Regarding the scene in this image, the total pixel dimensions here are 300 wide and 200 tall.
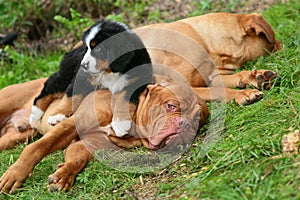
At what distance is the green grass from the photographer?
3.46 meters

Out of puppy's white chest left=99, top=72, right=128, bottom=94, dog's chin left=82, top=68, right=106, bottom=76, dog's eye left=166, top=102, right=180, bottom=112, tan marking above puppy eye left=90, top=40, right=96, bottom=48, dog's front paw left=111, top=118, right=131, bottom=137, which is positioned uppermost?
tan marking above puppy eye left=90, top=40, right=96, bottom=48

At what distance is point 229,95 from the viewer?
5242mm

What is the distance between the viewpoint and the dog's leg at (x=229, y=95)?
16.4ft

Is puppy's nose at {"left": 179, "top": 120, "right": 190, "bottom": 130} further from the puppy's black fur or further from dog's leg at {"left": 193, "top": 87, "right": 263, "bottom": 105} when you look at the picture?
dog's leg at {"left": 193, "top": 87, "right": 263, "bottom": 105}

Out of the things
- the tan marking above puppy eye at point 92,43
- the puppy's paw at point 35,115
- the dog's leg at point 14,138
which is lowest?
the dog's leg at point 14,138

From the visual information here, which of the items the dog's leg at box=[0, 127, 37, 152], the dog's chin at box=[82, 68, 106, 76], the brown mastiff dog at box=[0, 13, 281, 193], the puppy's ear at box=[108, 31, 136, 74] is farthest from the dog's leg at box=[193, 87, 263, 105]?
the dog's leg at box=[0, 127, 37, 152]

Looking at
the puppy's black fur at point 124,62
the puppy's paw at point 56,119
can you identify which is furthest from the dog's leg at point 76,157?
the puppy's black fur at point 124,62

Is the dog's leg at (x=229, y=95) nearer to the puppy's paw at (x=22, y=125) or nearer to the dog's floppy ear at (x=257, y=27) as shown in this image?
the dog's floppy ear at (x=257, y=27)

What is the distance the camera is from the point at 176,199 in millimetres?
3746

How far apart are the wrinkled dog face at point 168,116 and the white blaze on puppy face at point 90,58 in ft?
1.69

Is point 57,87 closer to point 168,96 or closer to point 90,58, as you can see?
point 90,58

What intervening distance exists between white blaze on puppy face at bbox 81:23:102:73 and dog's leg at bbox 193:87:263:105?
1205mm

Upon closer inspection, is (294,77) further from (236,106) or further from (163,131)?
(163,131)

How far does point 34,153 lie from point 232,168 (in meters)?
1.75
